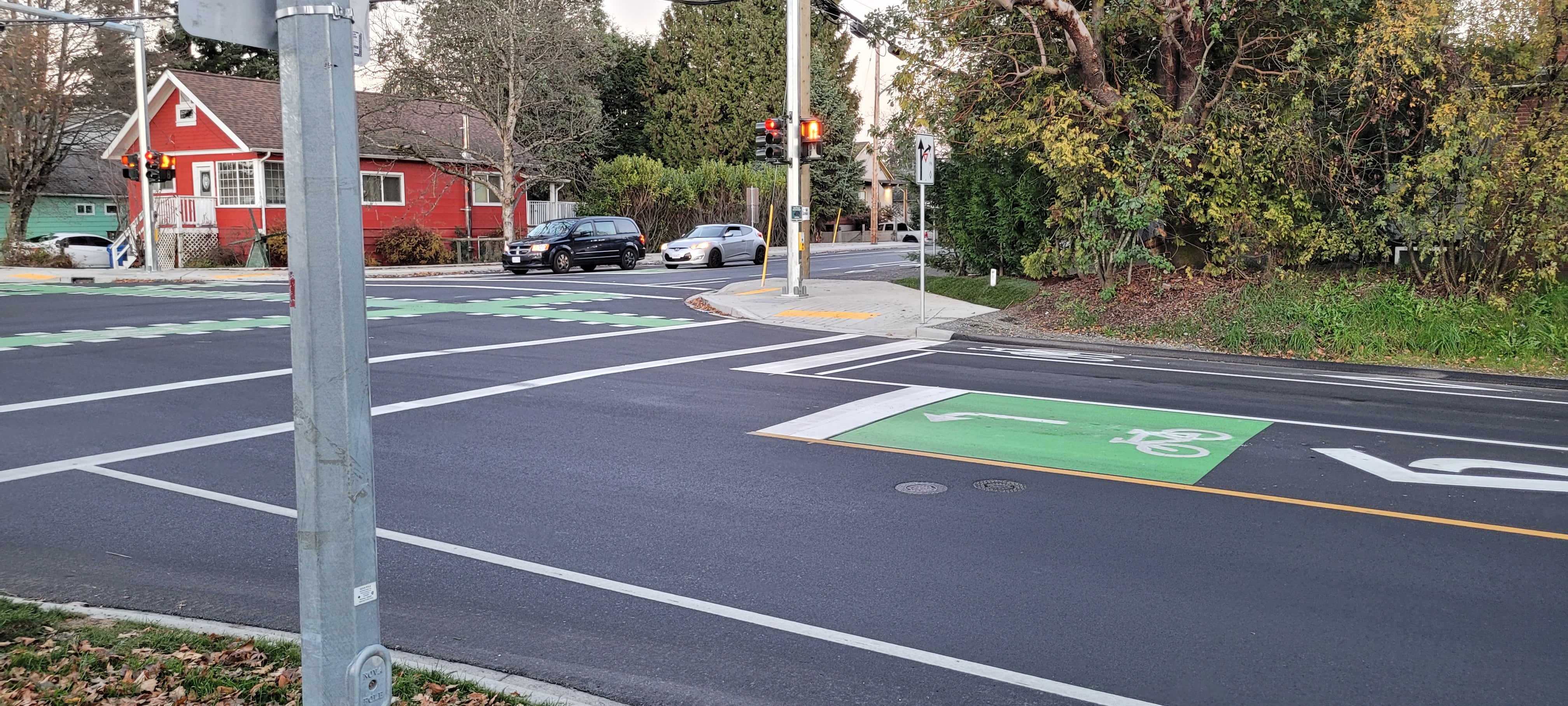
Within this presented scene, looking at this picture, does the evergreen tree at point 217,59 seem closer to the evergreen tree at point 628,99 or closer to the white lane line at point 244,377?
the evergreen tree at point 628,99

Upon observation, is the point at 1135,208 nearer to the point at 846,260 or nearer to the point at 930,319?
the point at 930,319

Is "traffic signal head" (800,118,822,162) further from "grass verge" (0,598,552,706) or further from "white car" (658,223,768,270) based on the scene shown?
"grass verge" (0,598,552,706)

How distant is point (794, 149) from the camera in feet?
78.5

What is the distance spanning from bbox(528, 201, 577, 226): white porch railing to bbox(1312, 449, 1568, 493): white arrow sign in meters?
39.9

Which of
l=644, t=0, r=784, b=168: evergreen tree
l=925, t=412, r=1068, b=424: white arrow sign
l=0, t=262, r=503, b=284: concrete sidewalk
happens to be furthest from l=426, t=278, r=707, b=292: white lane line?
l=644, t=0, r=784, b=168: evergreen tree

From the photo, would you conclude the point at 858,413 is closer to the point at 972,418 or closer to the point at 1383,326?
the point at 972,418

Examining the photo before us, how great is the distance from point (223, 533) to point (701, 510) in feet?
9.31

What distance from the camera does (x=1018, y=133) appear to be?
63.2ft

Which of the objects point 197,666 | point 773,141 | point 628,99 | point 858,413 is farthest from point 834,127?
point 197,666

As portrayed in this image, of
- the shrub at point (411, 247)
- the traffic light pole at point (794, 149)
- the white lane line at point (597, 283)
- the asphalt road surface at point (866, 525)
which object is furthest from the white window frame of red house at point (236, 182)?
the asphalt road surface at point (866, 525)

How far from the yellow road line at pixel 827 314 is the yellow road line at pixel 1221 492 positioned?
1085 cm

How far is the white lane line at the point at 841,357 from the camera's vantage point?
14094 millimetres

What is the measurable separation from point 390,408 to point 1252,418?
7954 mm

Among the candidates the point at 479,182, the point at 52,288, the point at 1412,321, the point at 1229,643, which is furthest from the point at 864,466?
the point at 479,182
